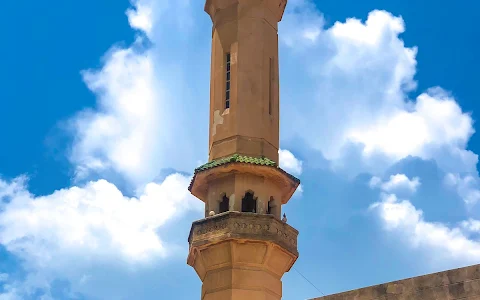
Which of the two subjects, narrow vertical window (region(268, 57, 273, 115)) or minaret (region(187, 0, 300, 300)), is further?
narrow vertical window (region(268, 57, 273, 115))

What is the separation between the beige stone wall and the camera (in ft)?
39.4

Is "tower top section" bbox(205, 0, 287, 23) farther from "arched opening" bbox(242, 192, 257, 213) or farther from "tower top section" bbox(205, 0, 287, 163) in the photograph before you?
"arched opening" bbox(242, 192, 257, 213)

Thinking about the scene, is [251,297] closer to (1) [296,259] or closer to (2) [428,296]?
(1) [296,259]

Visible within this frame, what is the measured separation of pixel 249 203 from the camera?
18500 mm

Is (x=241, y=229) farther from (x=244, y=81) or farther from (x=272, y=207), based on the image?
(x=244, y=81)

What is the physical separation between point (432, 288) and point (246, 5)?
34.6 ft

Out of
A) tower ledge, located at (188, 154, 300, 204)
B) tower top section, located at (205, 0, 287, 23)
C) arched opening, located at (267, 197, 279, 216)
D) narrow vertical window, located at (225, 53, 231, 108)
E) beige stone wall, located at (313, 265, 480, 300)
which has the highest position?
tower top section, located at (205, 0, 287, 23)

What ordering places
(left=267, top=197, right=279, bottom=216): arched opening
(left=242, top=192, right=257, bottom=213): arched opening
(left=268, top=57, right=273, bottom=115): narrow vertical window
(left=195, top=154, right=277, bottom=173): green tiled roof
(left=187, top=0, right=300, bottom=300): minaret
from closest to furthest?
(left=187, top=0, right=300, bottom=300): minaret
(left=195, top=154, right=277, bottom=173): green tiled roof
(left=242, top=192, right=257, bottom=213): arched opening
(left=267, top=197, right=279, bottom=216): arched opening
(left=268, top=57, right=273, bottom=115): narrow vertical window

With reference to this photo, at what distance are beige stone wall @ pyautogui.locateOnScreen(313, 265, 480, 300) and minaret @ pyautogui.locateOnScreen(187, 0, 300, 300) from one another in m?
4.42

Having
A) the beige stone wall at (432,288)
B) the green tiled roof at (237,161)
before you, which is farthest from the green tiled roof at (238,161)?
the beige stone wall at (432,288)

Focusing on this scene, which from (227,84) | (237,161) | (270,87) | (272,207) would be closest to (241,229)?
(272,207)

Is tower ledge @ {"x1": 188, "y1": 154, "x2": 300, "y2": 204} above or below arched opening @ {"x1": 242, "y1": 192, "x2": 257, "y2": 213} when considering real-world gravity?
above

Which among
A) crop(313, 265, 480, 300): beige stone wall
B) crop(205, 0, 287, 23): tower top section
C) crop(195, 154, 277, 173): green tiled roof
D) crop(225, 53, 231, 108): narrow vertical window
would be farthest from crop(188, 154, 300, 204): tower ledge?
crop(313, 265, 480, 300): beige stone wall

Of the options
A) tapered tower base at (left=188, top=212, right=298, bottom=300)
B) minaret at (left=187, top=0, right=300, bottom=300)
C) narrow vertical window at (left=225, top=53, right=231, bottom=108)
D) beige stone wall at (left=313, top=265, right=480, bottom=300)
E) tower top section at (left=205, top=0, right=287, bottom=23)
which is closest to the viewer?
beige stone wall at (left=313, top=265, right=480, bottom=300)
